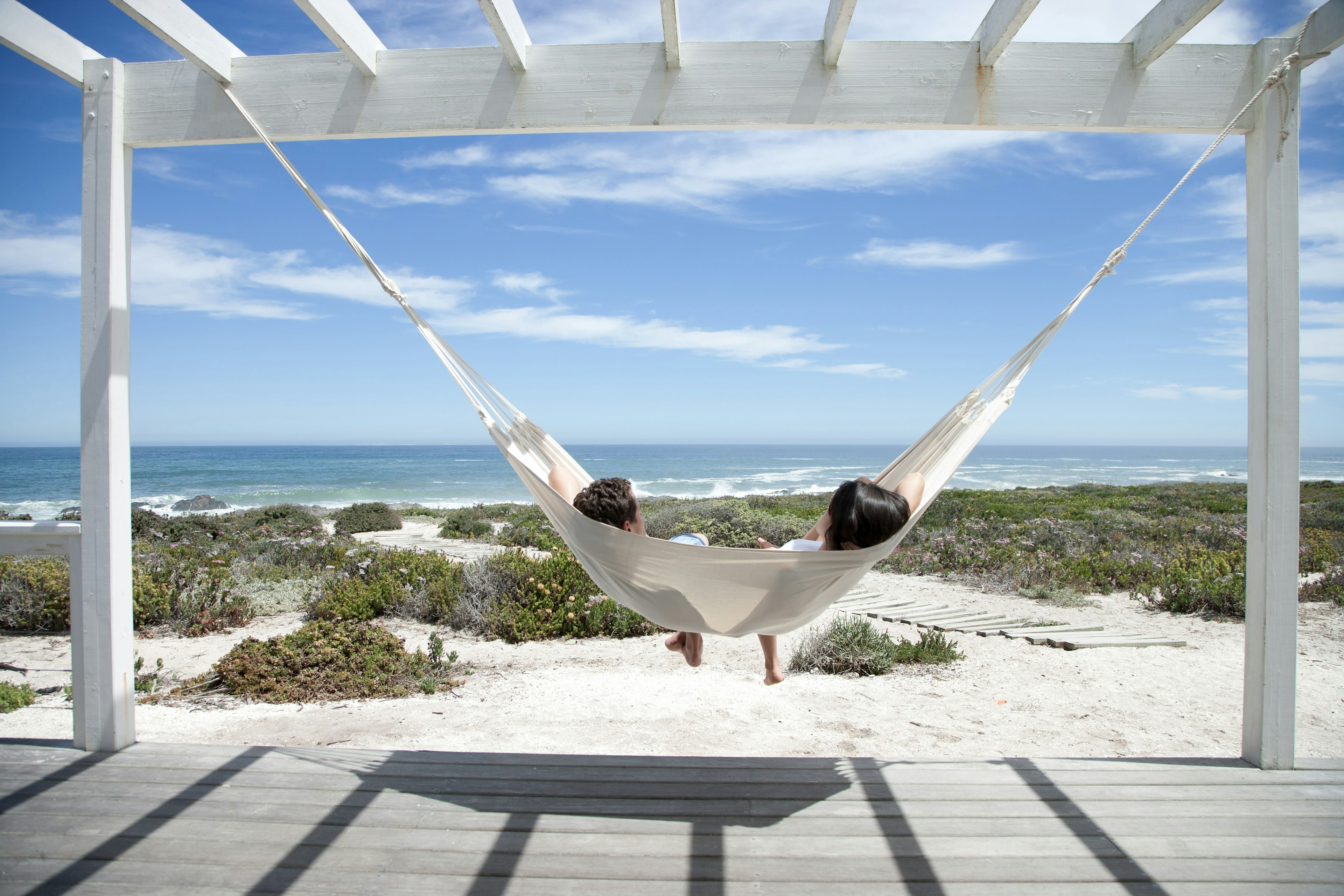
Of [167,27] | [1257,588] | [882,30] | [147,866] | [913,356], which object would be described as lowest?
[147,866]

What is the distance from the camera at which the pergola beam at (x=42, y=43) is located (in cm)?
154

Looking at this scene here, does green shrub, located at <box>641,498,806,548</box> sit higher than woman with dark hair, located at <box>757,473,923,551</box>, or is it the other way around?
woman with dark hair, located at <box>757,473,923,551</box>

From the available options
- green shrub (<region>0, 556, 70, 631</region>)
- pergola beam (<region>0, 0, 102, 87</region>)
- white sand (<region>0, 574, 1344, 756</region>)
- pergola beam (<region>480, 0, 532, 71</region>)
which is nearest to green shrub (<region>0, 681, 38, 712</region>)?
white sand (<region>0, 574, 1344, 756</region>)

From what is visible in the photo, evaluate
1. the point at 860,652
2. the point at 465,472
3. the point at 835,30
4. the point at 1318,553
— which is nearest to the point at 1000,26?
the point at 835,30

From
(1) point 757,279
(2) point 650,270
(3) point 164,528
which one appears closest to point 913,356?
(1) point 757,279

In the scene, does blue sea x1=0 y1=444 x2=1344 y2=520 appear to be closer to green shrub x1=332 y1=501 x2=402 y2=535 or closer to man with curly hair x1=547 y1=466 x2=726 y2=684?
green shrub x1=332 y1=501 x2=402 y2=535

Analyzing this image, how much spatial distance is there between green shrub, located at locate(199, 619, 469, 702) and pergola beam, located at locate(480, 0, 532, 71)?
8.43 feet

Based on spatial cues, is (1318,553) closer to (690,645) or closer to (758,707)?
(758,707)

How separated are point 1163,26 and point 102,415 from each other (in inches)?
104

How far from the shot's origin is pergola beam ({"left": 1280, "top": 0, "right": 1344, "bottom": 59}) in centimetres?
148

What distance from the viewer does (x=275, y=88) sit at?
174 centimetres

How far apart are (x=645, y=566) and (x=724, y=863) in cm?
59

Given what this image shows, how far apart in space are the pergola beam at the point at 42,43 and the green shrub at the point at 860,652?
3458mm

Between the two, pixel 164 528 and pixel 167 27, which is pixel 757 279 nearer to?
pixel 164 528
